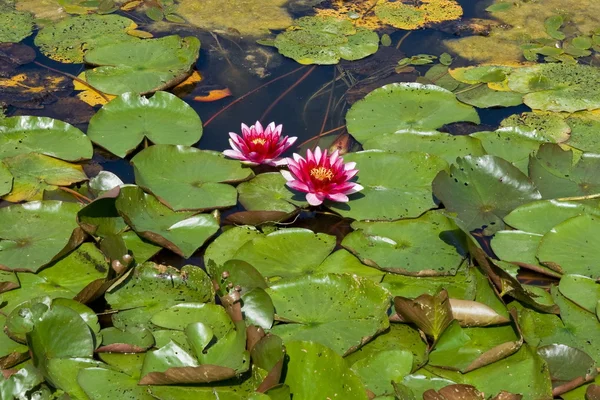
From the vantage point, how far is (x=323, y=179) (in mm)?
2980

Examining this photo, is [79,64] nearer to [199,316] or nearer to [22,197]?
[22,197]

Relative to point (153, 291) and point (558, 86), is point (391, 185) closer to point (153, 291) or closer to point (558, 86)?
point (153, 291)

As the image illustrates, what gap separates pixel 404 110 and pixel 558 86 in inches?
39.4

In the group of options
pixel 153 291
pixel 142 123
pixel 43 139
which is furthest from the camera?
pixel 142 123

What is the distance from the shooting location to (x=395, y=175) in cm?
317

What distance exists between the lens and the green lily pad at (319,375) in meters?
2.08

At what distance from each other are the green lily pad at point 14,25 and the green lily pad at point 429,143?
242 cm

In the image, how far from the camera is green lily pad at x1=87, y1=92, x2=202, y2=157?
11.2ft

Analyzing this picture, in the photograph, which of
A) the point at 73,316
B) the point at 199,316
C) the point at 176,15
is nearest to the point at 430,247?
the point at 199,316

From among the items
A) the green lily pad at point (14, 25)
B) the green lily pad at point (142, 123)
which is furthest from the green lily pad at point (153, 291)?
the green lily pad at point (14, 25)

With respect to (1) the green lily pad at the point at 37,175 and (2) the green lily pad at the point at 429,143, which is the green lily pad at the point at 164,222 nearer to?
(1) the green lily pad at the point at 37,175

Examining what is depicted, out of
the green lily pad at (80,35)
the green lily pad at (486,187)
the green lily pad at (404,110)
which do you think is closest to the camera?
the green lily pad at (486,187)

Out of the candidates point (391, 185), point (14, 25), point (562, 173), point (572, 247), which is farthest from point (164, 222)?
point (14, 25)

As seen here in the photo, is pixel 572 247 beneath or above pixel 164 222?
above
